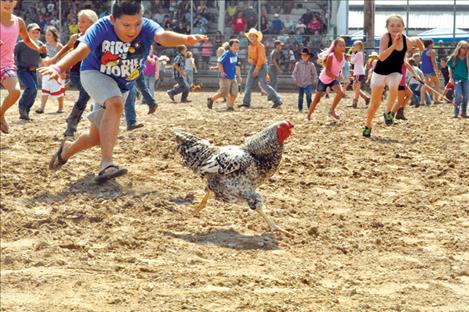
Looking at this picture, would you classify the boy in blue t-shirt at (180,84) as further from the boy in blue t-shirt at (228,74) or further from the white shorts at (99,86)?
the white shorts at (99,86)

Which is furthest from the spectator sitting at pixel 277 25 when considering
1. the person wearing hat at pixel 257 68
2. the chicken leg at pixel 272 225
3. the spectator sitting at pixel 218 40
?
the chicken leg at pixel 272 225

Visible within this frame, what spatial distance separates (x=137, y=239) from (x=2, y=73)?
4.99 metres

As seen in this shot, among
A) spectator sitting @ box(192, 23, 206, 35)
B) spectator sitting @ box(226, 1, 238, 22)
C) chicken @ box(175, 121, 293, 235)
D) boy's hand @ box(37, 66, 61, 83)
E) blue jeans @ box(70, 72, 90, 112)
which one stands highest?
spectator sitting @ box(226, 1, 238, 22)

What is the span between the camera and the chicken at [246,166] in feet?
21.7

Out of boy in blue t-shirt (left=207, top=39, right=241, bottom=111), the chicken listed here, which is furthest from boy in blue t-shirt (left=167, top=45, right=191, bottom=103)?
the chicken

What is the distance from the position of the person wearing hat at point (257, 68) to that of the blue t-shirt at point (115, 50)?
11528 mm

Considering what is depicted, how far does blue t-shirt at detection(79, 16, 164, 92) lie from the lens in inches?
294

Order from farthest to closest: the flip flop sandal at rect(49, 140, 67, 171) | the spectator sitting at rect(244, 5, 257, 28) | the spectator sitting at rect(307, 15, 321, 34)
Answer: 1. the spectator sitting at rect(244, 5, 257, 28)
2. the spectator sitting at rect(307, 15, 321, 34)
3. the flip flop sandal at rect(49, 140, 67, 171)

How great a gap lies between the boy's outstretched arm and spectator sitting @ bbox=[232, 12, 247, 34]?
902 inches

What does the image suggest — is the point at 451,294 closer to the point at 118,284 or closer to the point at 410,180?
the point at 118,284

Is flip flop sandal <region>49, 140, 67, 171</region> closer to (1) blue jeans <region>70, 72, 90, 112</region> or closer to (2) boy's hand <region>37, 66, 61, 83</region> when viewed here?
(2) boy's hand <region>37, 66, 61, 83</region>

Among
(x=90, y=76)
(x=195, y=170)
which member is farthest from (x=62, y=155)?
(x=195, y=170)

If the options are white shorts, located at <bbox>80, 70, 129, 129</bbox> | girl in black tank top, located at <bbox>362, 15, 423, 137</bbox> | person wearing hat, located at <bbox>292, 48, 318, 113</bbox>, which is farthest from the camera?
person wearing hat, located at <bbox>292, 48, 318, 113</bbox>

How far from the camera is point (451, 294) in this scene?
16.8 feet
